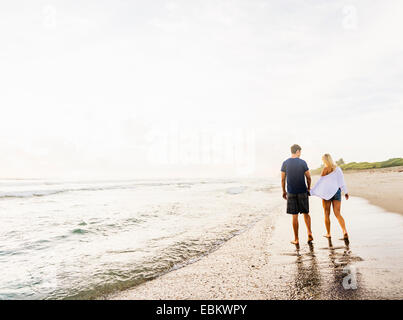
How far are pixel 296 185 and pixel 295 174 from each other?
0.34m

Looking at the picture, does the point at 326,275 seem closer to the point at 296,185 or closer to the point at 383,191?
the point at 296,185

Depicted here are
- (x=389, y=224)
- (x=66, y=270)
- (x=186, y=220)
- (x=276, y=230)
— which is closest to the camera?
(x=66, y=270)

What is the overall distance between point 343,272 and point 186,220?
8962mm

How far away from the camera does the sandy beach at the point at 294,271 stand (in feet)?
13.5

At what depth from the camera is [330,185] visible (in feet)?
25.3

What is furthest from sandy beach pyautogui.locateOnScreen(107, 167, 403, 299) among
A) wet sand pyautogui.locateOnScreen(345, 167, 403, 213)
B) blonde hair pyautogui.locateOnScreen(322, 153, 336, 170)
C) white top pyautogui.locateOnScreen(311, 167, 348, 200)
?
wet sand pyautogui.locateOnScreen(345, 167, 403, 213)

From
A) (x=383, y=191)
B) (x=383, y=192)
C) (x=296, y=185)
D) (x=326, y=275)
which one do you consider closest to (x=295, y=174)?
(x=296, y=185)

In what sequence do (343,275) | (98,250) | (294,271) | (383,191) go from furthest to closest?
(383,191), (98,250), (294,271), (343,275)

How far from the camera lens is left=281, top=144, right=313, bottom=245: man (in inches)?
293

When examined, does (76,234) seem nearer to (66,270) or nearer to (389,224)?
(66,270)

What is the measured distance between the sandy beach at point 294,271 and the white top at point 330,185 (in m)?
1.35

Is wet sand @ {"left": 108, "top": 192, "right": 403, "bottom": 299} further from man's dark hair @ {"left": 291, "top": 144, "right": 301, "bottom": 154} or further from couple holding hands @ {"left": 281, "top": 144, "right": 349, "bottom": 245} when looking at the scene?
man's dark hair @ {"left": 291, "top": 144, "right": 301, "bottom": 154}
